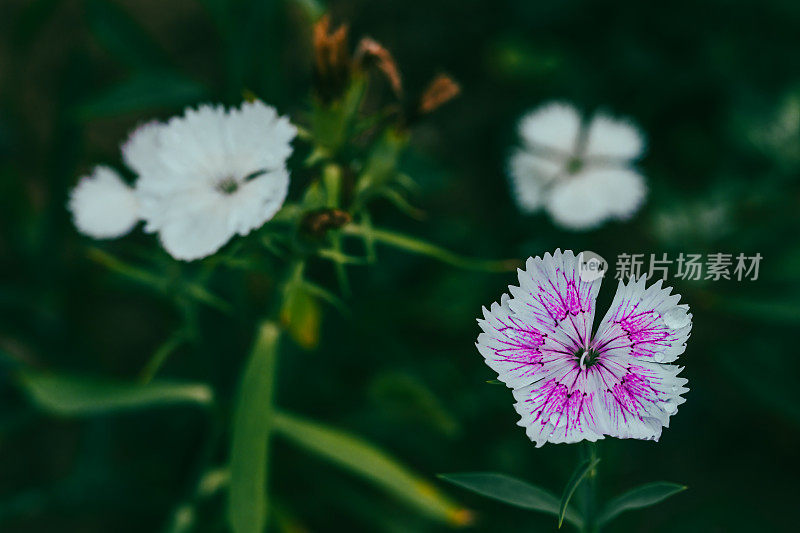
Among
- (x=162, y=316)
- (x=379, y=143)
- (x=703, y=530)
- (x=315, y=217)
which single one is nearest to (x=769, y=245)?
(x=703, y=530)

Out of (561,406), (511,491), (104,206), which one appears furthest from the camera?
(104,206)

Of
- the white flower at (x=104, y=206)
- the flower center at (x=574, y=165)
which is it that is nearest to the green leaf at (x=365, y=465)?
the white flower at (x=104, y=206)

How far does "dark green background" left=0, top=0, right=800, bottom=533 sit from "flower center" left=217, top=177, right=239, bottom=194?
419mm

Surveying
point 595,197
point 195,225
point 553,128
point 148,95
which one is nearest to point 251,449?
point 195,225

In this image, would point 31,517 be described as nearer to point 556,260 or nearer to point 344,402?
point 344,402

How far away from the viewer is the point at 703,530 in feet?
4.97

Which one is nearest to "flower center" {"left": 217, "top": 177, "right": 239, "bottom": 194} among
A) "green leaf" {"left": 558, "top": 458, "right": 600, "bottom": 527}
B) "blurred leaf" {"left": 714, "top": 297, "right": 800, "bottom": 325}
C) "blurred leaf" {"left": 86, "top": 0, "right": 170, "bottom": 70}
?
"green leaf" {"left": 558, "top": 458, "right": 600, "bottom": 527}

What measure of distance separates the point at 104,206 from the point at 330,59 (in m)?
0.39

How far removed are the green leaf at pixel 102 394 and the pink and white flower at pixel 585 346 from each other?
0.68 meters

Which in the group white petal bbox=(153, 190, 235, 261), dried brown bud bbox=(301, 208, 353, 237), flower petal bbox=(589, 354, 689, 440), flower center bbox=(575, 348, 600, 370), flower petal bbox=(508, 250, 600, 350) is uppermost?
dried brown bud bbox=(301, 208, 353, 237)

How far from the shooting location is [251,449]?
3.17 ft

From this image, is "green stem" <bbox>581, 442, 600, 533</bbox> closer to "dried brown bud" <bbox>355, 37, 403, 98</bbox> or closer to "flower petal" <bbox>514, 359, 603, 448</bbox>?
"flower petal" <bbox>514, 359, 603, 448</bbox>

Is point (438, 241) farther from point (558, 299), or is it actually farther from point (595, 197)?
point (558, 299)

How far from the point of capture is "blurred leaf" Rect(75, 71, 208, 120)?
131cm
